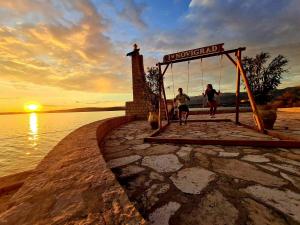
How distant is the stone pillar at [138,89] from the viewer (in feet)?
33.4

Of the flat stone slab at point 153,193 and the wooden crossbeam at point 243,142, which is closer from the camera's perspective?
the flat stone slab at point 153,193

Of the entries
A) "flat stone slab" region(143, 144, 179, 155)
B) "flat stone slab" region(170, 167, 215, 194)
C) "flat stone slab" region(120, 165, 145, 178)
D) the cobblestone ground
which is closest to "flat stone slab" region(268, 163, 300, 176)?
the cobblestone ground

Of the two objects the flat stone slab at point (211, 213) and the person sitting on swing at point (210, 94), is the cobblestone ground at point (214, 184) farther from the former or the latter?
the person sitting on swing at point (210, 94)

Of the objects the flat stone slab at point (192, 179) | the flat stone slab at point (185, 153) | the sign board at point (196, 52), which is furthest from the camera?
the sign board at point (196, 52)

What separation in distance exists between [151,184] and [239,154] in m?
1.92

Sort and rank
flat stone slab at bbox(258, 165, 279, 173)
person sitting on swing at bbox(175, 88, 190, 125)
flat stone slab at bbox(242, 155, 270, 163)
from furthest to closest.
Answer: person sitting on swing at bbox(175, 88, 190, 125) → flat stone slab at bbox(242, 155, 270, 163) → flat stone slab at bbox(258, 165, 279, 173)

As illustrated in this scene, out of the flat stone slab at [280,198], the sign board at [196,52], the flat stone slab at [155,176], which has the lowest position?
the flat stone slab at [155,176]

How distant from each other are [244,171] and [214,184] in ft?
2.15

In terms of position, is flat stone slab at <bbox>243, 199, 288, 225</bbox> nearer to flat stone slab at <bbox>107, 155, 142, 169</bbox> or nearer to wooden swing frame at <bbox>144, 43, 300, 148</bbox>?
flat stone slab at <bbox>107, 155, 142, 169</bbox>

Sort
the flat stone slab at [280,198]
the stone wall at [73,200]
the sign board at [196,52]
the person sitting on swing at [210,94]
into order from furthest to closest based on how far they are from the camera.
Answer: the person sitting on swing at [210,94], the sign board at [196,52], the flat stone slab at [280,198], the stone wall at [73,200]

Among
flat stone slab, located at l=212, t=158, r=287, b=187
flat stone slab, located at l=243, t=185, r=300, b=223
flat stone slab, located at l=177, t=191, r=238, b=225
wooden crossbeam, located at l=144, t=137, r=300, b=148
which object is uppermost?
wooden crossbeam, located at l=144, t=137, r=300, b=148

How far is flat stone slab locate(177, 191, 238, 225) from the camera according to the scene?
1363mm

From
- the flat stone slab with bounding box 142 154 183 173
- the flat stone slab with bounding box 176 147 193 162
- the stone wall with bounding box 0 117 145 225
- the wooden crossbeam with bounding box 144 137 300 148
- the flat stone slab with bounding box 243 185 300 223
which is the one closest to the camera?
the stone wall with bounding box 0 117 145 225

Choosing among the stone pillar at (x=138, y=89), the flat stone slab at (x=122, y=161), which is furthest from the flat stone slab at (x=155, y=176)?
the stone pillar at (x=138, y=89)
